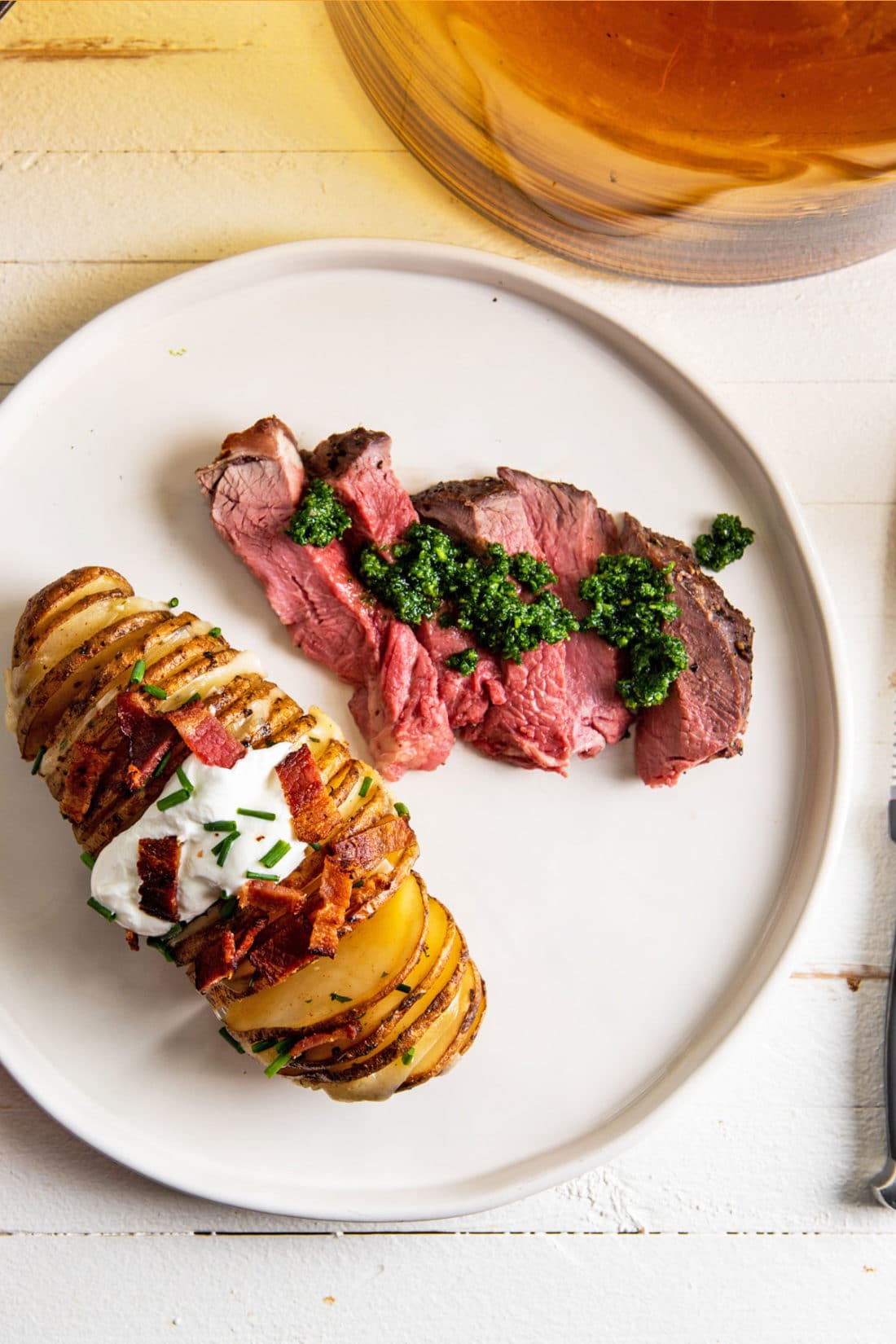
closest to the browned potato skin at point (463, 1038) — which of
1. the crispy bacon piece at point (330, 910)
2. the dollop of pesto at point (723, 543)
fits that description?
the crispy bacon piece at point (330, 910)

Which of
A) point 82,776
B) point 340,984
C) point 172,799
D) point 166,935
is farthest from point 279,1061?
point 82,776

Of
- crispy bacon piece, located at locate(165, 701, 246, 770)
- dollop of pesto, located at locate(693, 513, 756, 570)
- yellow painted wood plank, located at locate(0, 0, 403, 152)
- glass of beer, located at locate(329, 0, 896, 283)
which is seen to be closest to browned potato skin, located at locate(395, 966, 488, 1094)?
crispy bacon piece, located at locate(165, 701, 246, 770)

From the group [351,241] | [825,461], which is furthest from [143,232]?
[825,461]

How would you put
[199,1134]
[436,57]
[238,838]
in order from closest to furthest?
[238,838], [436,57], [199,1134]

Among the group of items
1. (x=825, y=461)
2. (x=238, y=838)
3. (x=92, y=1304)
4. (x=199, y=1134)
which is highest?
(x=825, y=461)

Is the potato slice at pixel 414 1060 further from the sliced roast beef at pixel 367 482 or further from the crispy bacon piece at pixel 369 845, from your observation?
the sliced roast beef at pixel 367 482

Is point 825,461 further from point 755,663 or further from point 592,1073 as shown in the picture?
point 592,1073
